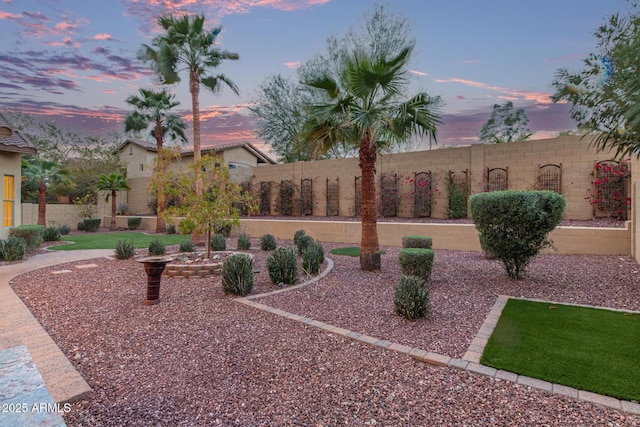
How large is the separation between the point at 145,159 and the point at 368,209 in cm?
2472

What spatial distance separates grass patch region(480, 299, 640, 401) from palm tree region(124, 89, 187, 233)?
52.8 ft

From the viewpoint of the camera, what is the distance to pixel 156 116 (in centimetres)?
1622

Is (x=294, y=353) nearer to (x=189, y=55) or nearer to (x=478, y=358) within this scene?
(x=478, y=358)

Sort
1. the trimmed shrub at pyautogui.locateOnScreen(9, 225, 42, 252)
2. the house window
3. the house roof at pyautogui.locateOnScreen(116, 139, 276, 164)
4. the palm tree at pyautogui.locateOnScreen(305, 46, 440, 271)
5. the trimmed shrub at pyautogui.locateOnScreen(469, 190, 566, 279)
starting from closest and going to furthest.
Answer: the trimmed shrub at pyautogui.locateOnScreen(469, 190, 566, 279) < the palm tree at pyautogui.locateOnScreen(305, 46, 440, 271) < the trimmed shrub at pyautogui.locateOnScreen(9, 225, 42, 252) < the house window < the house roof at pyautogui.locateOnScreen(116, 139, 276, 164)

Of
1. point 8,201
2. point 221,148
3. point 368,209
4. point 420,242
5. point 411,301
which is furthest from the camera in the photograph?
point 221,148

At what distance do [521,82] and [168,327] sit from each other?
12.3 m

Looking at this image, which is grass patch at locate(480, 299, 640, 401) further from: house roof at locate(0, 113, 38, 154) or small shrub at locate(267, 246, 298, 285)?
house roof at locate(0, 113, 38, 154)

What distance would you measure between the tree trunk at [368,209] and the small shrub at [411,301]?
2.61 metres

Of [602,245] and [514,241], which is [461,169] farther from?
[514,241]

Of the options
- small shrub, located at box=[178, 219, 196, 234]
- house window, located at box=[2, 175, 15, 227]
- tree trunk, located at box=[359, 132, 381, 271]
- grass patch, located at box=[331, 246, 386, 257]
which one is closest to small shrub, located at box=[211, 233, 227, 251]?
small shrub, located at box=[178, 219, 196, 234]

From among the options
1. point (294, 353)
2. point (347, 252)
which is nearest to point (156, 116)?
point (347, 252)

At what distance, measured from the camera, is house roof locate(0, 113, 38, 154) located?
31.0ft

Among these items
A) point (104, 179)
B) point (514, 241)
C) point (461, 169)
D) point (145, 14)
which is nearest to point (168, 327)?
point (514, 241)

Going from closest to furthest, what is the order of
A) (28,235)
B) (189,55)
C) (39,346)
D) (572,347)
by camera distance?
1. (572,347)
2. (39,346)
3. (28,235)
4. (189,55)
